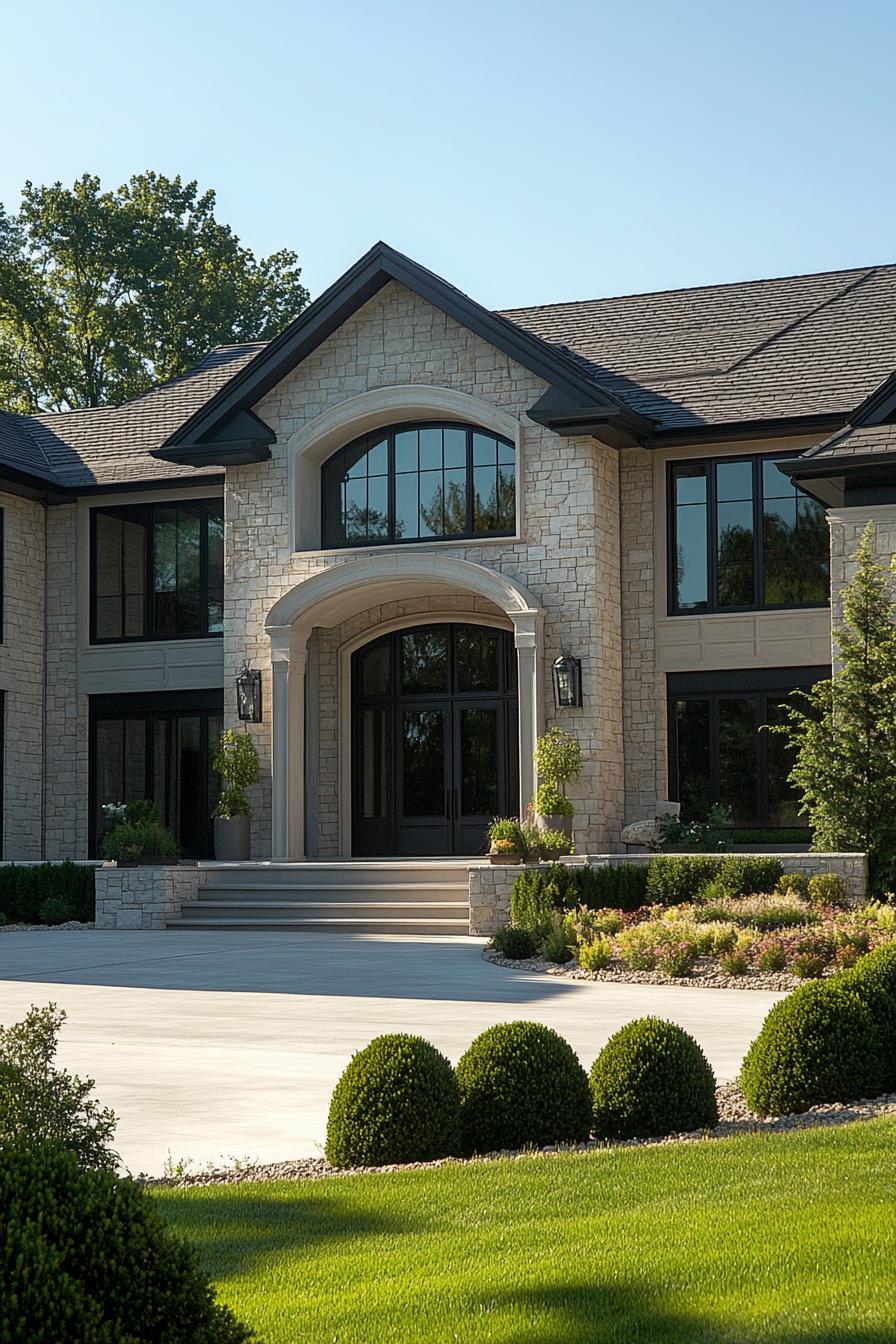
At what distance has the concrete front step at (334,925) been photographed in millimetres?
18984

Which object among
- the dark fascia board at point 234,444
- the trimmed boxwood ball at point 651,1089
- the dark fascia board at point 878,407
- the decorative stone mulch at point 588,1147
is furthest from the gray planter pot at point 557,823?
the trimmed boxwood ball at point 651,1089

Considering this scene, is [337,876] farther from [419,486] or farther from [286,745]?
[419,486]

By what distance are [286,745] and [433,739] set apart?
7.91ft

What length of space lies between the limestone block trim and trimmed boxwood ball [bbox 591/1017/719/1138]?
596 inches

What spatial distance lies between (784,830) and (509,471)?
6258mm

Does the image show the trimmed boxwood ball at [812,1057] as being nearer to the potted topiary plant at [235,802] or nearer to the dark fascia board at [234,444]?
the potted topiary plant at [235,802]

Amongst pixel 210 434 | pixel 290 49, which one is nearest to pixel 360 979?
pixel 290 49

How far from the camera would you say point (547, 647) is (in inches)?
858

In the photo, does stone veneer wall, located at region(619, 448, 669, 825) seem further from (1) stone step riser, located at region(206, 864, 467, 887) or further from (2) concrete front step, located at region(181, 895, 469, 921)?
(2) concrete front step, located at region(181, 895, 469, 921)

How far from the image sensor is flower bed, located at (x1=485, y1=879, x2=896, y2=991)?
14266 mm

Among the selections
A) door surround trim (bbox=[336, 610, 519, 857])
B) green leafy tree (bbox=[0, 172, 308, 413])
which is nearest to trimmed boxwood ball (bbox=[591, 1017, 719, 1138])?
door surround trim (bbox=[336, 610, 519, 857])

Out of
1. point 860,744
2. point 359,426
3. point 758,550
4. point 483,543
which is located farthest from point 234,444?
point 860,744

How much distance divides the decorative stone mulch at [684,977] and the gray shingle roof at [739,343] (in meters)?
9.37

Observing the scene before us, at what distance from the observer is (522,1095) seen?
7113 millimetres
